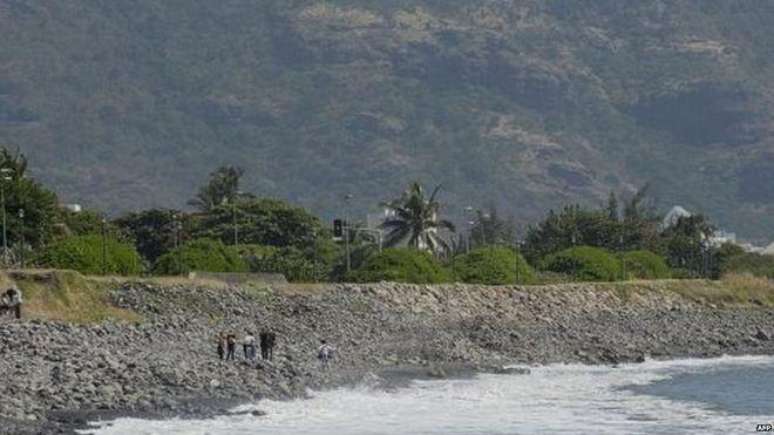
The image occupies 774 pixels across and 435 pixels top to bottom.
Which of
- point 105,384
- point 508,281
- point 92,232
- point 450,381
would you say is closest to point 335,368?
A: point 450,381

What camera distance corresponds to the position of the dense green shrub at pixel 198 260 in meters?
109

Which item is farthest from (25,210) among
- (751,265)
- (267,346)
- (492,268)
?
(751,265)

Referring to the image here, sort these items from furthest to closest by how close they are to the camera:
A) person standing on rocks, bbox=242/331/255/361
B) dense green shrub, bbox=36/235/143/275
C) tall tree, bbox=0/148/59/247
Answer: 1. tall tree, bbox=0/148/59/247
2. dense green shrub, bbox=36/235/143/275
3. person standing on rocks, bbox=242/331/255/361

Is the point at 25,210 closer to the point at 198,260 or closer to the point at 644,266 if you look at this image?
the point at 198,260

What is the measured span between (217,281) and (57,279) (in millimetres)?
17493

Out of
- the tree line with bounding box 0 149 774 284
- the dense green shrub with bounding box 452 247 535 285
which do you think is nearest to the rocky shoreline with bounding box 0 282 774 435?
the dense green shrub with bounding box 452 247 535 285

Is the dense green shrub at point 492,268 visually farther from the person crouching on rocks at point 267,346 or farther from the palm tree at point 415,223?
the person crouching on rocks at point 267,346

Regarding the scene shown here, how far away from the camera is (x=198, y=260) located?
363 feet

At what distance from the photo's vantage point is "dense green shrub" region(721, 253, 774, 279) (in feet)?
555

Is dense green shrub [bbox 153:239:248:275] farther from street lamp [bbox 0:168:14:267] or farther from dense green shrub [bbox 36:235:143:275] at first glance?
street lamp [bbox 0:168:14:267]

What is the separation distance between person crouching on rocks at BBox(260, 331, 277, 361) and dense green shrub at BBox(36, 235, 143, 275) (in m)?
25.6

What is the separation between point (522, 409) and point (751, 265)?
411 ft

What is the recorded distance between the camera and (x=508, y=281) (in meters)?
121

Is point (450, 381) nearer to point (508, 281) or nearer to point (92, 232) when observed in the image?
point (508, 281)
